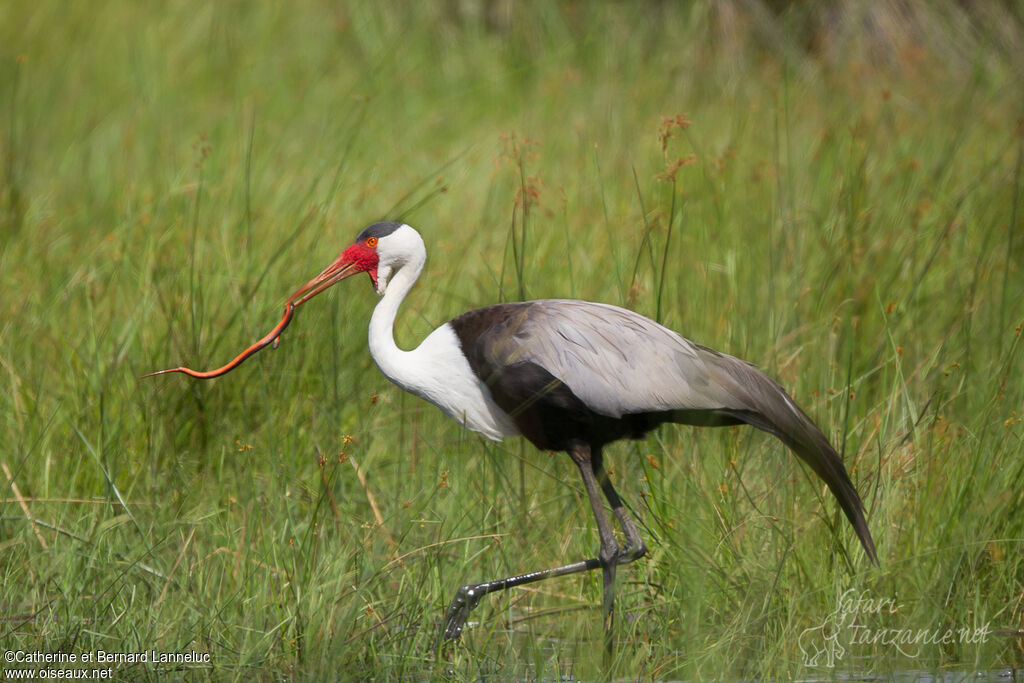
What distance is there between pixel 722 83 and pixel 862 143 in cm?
192

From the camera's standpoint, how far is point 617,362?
395 cm

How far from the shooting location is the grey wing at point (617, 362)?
3910 millimetres

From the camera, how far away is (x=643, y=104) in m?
8.00

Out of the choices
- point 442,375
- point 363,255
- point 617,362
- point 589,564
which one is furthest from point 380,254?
point 589,564

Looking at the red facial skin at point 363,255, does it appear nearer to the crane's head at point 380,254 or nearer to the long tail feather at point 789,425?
the crane's head at point 380,254

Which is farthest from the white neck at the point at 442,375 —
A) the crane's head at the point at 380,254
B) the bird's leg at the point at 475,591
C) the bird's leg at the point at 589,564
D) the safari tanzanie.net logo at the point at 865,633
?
the safari tanzanie.net logo at the point at 865,633

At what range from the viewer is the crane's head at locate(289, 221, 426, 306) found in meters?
4.19

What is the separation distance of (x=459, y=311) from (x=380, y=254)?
143cm

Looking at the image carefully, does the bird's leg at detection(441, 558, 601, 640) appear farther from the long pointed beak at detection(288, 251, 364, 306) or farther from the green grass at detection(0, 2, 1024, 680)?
the long pointed beak at detection(288, 251, 364, 306)

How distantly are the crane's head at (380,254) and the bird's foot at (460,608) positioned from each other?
103 cm

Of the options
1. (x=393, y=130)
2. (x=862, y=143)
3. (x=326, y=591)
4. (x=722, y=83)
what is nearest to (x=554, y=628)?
(x=326, y=591)

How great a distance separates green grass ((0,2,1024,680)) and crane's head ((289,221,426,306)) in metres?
0.33

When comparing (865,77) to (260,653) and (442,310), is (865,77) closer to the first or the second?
(442,310)

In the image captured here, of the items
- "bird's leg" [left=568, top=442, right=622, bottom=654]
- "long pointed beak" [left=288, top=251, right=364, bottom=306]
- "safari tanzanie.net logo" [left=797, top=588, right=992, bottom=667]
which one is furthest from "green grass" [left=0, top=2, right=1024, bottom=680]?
"long pointed beak" [left=288, top=251, right=364, bottom=306]
